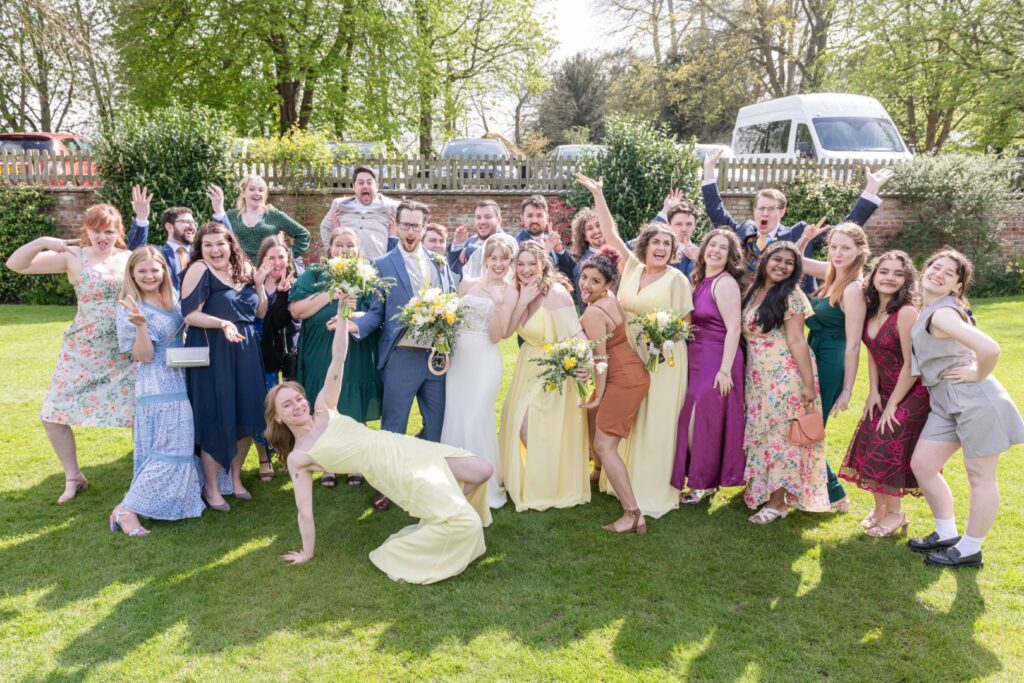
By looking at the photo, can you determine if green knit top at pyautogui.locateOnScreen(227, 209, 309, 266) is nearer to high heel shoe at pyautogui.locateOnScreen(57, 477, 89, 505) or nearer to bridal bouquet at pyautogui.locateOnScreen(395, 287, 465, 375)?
high heel shoe at pyautogui.locateOnScreen(57, 477, 89, 505)

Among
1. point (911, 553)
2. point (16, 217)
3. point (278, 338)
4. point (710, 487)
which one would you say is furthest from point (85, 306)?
point (16, 217)

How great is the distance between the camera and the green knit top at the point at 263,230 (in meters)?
7.46

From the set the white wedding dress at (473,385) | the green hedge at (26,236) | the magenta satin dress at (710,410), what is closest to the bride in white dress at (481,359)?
the white wedding dress at (473,385)

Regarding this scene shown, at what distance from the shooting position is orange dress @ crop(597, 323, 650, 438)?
5230 mm

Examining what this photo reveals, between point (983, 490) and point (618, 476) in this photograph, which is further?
point (618, 476)

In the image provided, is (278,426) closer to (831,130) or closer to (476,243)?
(476,243)

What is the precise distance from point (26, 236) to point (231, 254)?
37.1 ft

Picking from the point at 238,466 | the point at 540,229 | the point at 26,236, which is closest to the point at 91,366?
the point at 238,466

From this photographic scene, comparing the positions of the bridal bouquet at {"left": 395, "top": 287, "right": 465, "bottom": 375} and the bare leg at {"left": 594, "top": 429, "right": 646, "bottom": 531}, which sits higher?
the bridal bouquet at {"left": 395, "top": 287, "right": 465, "bottom": 375}

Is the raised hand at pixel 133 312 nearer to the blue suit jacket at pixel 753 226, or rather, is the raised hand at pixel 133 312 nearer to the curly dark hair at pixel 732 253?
the curly dark hair at pixel 732 253

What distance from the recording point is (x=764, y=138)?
17297 mm

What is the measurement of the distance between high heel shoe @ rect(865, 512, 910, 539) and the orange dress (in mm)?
1868

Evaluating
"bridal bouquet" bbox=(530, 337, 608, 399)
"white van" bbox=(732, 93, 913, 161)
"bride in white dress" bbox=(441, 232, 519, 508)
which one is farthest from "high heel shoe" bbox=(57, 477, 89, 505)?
"white van" bbox=(732, 93, 913, 161)

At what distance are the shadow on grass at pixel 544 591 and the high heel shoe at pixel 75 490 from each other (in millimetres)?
92
